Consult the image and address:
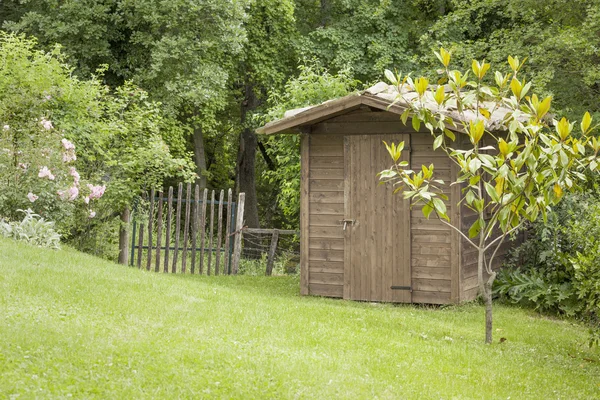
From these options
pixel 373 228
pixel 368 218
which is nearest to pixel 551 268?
pixel 373 228

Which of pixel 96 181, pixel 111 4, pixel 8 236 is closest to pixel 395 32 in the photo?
pixel 111 4

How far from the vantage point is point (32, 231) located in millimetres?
13273

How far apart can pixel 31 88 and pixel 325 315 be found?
7.89 meters

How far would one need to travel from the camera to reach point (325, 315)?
10750 mm

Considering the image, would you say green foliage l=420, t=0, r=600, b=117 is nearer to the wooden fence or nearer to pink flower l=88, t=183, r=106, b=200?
the wooden fence

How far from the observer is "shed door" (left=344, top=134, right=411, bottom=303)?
12.7 m

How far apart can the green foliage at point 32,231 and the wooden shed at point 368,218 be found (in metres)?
3.94

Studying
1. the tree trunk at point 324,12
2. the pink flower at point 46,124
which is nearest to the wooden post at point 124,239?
the pink flower at point 46,124

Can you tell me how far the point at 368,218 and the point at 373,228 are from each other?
0.58 ft

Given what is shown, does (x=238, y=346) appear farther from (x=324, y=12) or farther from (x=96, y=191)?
(x=324, y=12)

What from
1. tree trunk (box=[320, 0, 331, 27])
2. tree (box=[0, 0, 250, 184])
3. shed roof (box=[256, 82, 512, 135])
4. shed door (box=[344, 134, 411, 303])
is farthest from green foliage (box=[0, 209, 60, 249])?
tree trunk (box=[320, 0, 331, 27])

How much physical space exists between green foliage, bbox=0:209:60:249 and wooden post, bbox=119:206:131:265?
3.56 m

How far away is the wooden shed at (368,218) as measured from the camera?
41.1 ft

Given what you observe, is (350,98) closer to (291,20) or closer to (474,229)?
Answer: (474,229)
